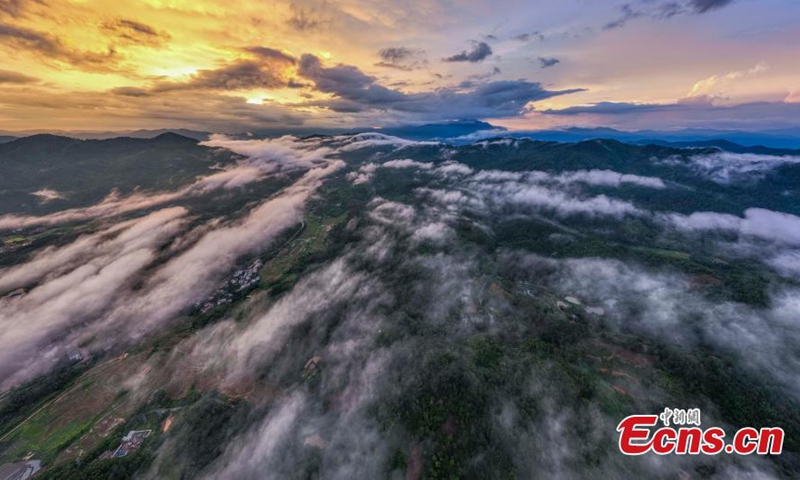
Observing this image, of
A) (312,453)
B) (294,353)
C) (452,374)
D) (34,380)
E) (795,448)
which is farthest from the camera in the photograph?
(294,353)

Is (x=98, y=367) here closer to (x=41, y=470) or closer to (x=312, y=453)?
(x=41, y=470)

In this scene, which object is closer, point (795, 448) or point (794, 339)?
point (795, 448)

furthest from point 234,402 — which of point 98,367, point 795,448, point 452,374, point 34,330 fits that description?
point 795,448

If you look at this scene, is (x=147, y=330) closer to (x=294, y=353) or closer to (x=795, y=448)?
(x=294, y=353)

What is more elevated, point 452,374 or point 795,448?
point 452,374

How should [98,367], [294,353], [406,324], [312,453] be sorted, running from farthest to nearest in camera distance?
[406,324], [294,353], [98,367], [312,453]

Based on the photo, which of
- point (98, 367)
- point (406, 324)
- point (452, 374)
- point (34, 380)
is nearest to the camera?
point (452, 374)

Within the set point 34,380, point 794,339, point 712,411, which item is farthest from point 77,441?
point 794,339

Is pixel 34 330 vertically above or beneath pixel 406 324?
above

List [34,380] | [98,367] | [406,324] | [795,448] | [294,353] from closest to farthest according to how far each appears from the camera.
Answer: [795,448] < [34,380] < [98,367] < [294,353] < [406,324]
